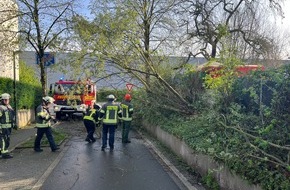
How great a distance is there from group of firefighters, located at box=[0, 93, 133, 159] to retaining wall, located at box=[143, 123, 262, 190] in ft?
5.39

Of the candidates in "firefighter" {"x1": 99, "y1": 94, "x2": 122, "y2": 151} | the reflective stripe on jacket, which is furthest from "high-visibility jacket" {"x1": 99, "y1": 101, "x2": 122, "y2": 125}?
the reflective stripe on jacket

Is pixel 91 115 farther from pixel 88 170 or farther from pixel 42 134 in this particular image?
pixel 88 170

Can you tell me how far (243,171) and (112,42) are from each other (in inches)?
244

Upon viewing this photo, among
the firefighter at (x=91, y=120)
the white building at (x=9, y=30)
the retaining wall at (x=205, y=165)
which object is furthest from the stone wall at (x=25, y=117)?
the retaining wall at (x=205, y=165)

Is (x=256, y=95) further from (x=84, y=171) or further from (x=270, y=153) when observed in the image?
(x=84, y=171)

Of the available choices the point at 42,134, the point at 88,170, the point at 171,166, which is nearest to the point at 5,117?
the point at 42,134

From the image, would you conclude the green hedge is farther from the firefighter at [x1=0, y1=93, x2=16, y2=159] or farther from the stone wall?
the stone wall

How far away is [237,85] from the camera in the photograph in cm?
649

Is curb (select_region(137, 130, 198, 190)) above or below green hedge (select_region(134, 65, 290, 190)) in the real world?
below

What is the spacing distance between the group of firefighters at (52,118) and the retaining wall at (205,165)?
5.39ft

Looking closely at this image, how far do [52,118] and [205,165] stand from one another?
210 inches

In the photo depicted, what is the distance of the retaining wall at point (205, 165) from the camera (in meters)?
4.61

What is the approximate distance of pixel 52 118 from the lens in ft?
31.1

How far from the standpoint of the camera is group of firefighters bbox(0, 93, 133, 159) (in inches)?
332
